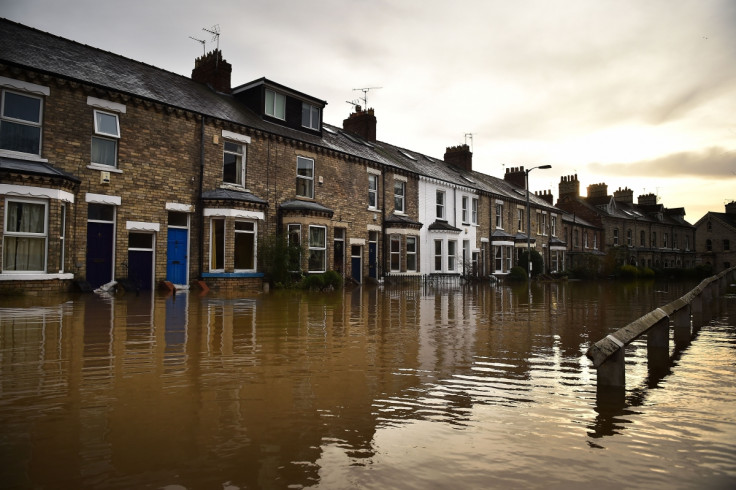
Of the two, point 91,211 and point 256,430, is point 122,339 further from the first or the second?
point 91,211

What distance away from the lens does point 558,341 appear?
7355mm

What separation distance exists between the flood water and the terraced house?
737cm

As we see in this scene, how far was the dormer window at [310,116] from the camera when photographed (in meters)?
23.1

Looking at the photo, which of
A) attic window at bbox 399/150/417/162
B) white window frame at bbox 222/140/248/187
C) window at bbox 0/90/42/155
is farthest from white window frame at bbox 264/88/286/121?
attic window at bbox 399/150/417/162

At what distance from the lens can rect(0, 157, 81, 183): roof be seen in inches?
479

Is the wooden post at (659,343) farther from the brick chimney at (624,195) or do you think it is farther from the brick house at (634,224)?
the brick chimney at (624,195)

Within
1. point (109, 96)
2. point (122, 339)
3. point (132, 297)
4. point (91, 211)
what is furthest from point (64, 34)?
point (122, 339)

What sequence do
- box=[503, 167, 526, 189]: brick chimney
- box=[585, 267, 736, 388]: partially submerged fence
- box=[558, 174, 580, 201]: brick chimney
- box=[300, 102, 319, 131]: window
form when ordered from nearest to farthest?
box=[585, 267, 736, 388]: partially submerged fence
box=[300, 102, 319, 131]: window
box=[503, 167, 526, 189]: brick chimney
box=[558, 174, 580, 201]: brick chimney

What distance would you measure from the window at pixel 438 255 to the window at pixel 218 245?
15049 mm

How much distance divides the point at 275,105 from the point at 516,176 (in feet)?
99.3

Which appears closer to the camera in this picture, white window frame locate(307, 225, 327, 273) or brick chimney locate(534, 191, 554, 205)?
white window frame locate(307, 225, 327, 273)

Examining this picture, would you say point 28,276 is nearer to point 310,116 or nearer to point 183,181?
point 183,181

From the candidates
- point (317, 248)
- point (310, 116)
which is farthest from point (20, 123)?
point (310, 116)

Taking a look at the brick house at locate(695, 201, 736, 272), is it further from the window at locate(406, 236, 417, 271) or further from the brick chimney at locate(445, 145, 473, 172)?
the window at locate(406, 236, 417, 271)
